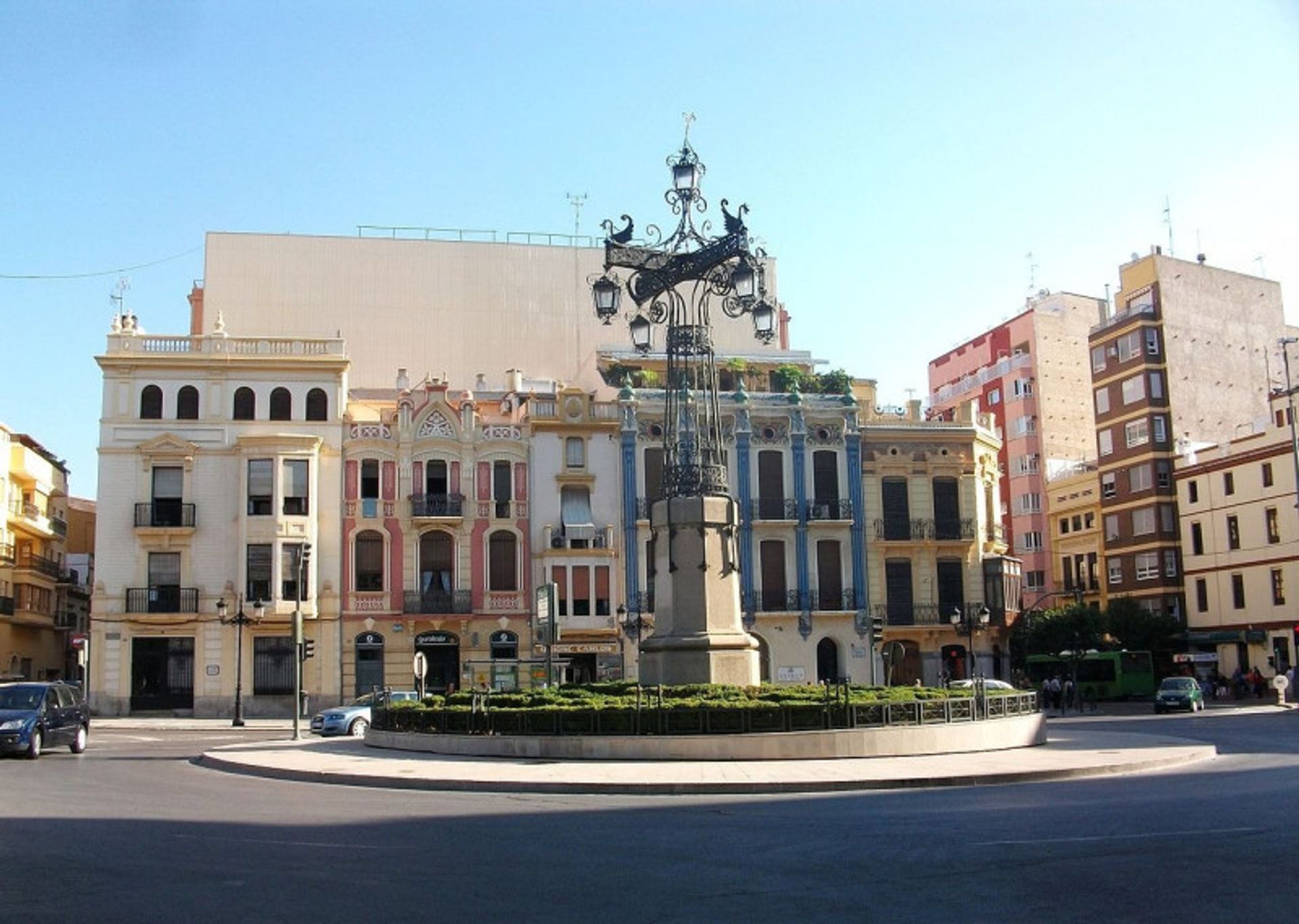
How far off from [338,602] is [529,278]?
2066 centimetres

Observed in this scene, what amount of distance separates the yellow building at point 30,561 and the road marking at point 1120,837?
194 feet

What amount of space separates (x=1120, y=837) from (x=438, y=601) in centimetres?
4300

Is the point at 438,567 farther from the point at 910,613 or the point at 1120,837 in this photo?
the point at 1120,837

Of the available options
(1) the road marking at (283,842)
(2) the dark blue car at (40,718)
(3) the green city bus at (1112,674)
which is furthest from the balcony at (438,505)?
(1) the road marking at (283,842)

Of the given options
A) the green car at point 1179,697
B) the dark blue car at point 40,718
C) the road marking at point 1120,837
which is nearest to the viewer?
the road marking at point 1120,837

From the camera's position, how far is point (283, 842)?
13.4 metres

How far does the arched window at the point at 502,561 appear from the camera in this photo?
181ft

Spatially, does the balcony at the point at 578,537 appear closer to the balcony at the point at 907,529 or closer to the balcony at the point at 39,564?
the balcony at the point at 907,529

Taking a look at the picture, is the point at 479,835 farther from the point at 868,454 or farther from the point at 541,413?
the point at 868,454

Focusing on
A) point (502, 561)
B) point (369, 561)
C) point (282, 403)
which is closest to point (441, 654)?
point (502, 561)

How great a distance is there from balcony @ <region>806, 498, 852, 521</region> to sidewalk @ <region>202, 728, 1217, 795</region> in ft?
104

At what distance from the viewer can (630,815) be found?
16.0m

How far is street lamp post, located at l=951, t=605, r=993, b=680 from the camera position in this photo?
189 ft

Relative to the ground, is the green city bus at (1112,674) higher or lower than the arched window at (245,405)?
lower
